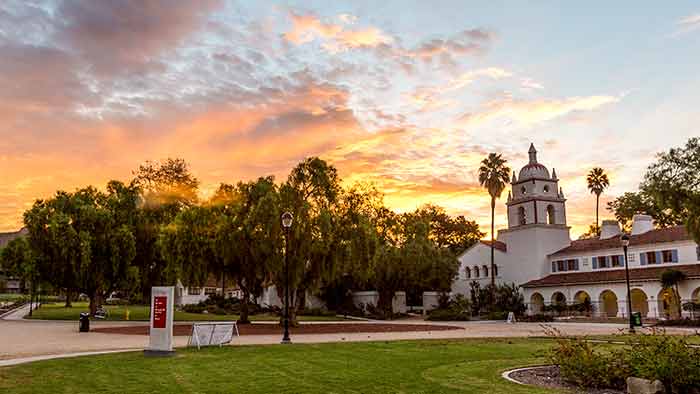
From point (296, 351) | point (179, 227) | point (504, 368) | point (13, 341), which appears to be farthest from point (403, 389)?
Result: point (179, 227)

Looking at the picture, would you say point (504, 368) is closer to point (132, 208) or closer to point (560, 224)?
point (132, 208)

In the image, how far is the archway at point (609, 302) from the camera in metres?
51.0

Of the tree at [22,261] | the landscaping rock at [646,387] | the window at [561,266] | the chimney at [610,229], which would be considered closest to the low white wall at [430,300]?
the window at [561,266]

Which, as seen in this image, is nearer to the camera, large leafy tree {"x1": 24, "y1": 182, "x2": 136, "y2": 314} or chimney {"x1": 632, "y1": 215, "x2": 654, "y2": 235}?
large leafy tree {"x1": 24, "y1": 182, "x2": 136, "y2": 314}

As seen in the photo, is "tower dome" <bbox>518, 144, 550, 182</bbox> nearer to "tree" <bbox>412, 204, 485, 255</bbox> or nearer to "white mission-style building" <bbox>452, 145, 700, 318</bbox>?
"white mission-style building" <bbox>452, 145, 700, 318</bbox>

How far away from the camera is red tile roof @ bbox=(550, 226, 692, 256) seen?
4747 cm

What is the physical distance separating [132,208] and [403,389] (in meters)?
38.9

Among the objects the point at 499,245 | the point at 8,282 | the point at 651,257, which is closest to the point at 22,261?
the point at 499,245

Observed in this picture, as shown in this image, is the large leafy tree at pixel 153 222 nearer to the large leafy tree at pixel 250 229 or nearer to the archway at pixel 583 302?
the large leafy tree at pixel 250 229

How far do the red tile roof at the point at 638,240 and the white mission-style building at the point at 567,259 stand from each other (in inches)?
3.0

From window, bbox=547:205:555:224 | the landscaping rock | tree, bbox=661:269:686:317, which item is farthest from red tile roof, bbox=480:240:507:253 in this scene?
the landscaping rock

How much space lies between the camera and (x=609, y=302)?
53.1m

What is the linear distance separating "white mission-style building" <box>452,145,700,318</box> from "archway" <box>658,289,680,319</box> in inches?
2.9

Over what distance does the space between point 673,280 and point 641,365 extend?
123ft
